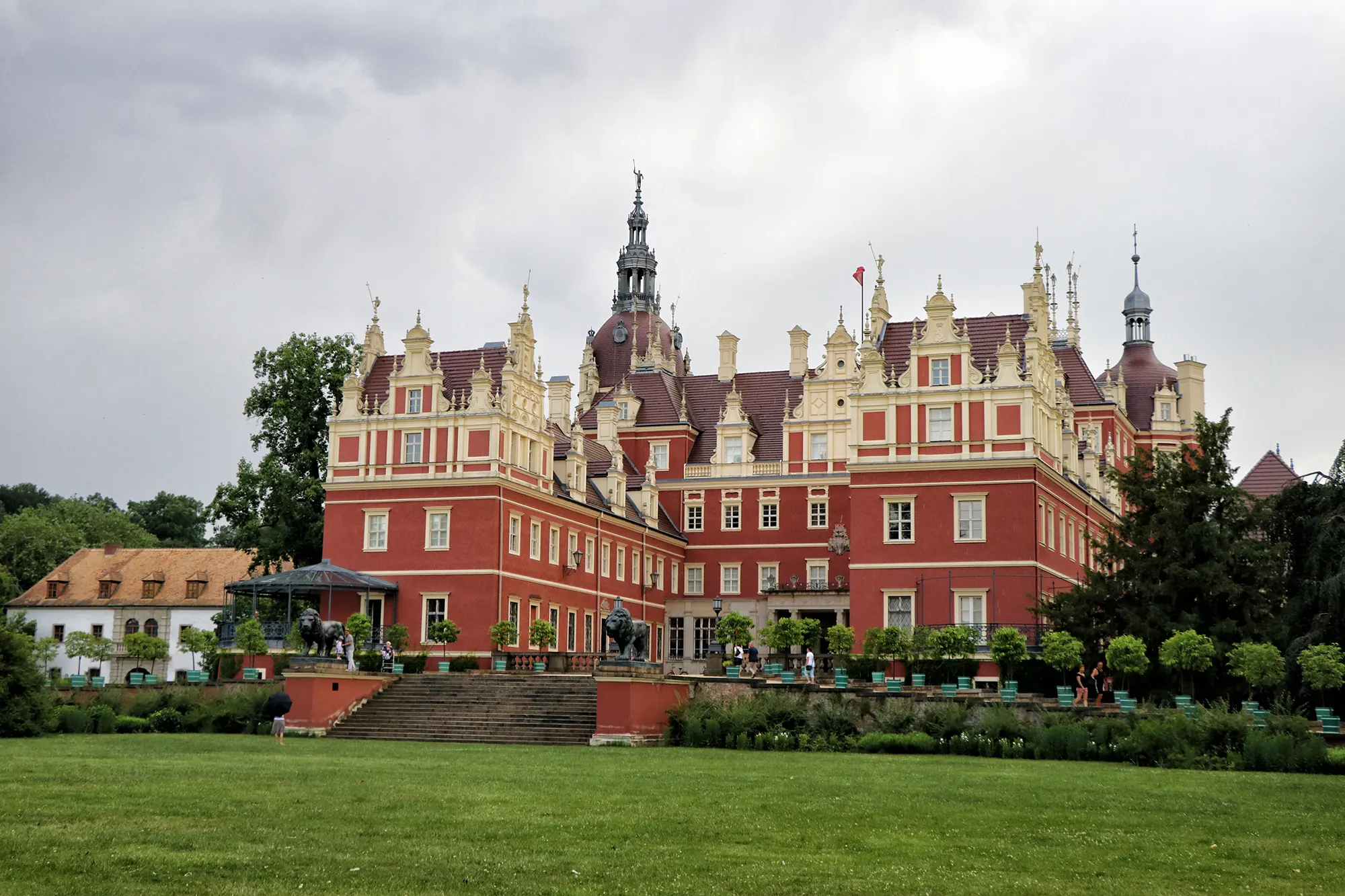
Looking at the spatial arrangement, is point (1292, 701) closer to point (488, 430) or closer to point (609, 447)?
point (488, 430)

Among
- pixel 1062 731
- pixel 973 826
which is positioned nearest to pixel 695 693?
pixel 1062 731

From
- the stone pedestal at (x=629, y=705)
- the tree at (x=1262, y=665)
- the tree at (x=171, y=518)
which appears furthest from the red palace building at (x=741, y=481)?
the tree at (x=171, y=518)

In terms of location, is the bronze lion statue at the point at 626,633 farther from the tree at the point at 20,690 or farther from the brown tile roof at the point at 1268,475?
the brown tile roof at the point at 1268,475

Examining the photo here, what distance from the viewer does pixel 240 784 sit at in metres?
20.7

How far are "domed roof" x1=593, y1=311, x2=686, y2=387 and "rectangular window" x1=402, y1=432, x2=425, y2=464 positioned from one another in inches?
908

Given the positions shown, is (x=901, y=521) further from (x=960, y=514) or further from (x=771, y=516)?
(x=771, y=516)

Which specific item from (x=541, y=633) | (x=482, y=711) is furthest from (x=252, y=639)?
(x=482, y=711)

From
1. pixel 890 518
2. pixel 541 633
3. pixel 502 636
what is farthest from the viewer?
pixel 541 633

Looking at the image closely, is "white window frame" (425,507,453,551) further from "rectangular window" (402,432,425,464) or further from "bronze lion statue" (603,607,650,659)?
"bronze lion statue" (603,607,650,659)

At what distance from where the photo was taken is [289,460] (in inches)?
2363

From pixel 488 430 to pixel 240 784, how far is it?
3257 cm

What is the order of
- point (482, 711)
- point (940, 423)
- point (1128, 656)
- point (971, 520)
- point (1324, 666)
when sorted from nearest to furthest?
point (1324, 666)
point (1128, 656)
point (482, 711)
point (971, 520)
point (940, 423)

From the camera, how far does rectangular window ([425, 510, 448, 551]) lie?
52.7 meters

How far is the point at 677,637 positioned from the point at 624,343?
18470mm
